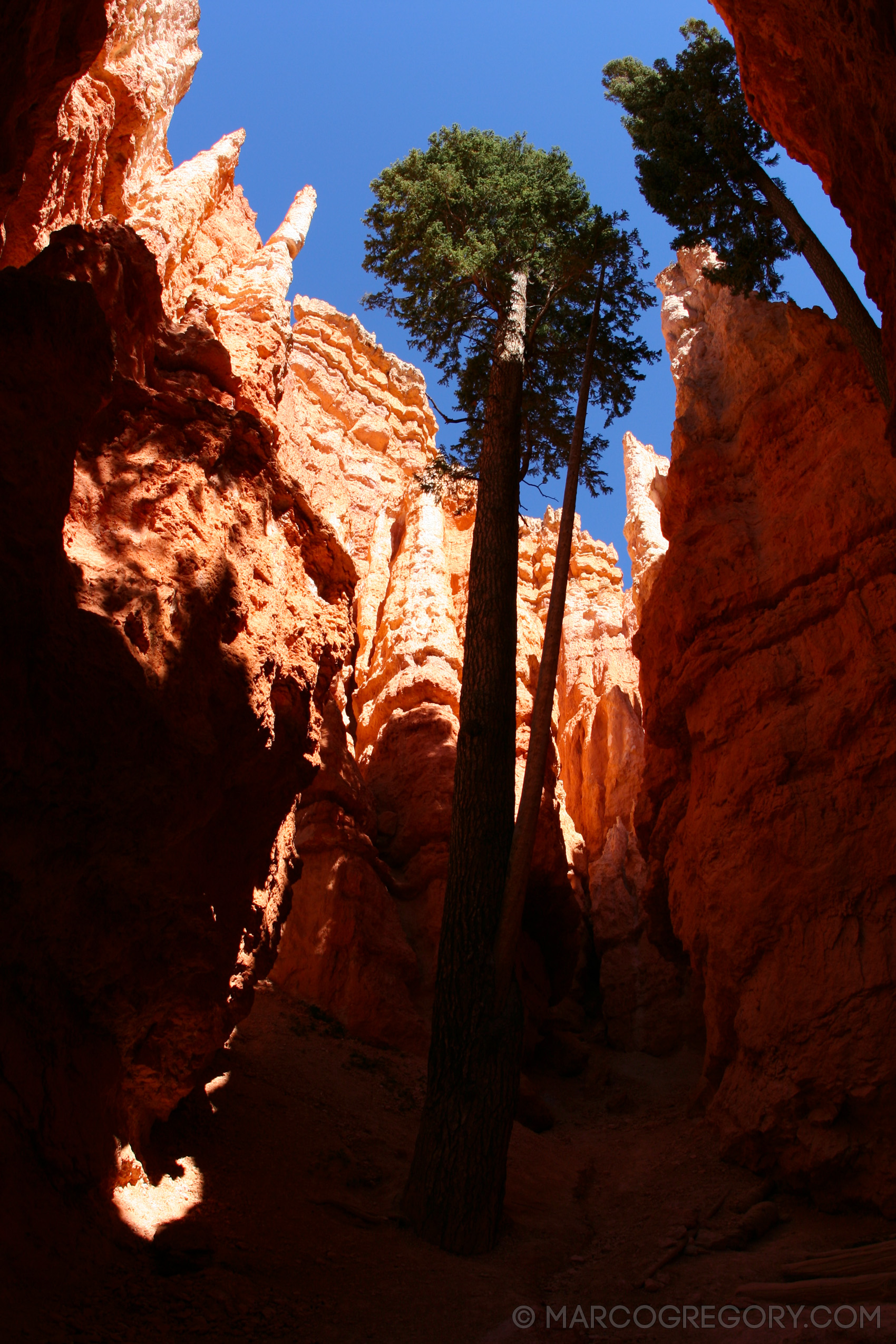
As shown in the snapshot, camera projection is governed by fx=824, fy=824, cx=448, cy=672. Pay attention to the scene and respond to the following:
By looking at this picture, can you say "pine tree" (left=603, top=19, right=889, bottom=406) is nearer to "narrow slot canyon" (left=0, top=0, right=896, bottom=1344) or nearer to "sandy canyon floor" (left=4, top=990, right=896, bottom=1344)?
"narrow slot canyon" (left=0, top=0, right=896, bottom=1344)

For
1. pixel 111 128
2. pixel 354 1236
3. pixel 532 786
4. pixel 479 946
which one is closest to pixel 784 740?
pixel 532 786

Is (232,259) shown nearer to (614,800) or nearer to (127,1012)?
(614,800)

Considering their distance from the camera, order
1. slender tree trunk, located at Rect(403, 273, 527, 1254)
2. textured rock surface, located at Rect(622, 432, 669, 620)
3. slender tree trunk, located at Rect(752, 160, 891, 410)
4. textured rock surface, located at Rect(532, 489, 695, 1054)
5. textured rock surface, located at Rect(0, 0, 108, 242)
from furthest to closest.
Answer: textured rock surface, located at Rect(622, 432, 669, 620), textured rock surface, located at Rect(532, 489, 695, 1054), slender tree trunk, located at Rect(752, 160, 891, 410), slender tree trunk, located at Rect(403, 273, 527, 1254), textured rock surface, located at Rect(0, 0, 108, 242)

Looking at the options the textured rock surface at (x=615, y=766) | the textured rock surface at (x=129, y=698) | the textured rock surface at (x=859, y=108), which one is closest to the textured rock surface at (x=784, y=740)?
the textured rock surface at (x=615, y=766)

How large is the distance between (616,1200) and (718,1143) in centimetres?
121

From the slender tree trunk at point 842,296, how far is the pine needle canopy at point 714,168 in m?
0.81

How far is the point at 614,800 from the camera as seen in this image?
2228 cm

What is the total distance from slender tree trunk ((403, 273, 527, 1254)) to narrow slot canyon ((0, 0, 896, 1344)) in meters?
0.40

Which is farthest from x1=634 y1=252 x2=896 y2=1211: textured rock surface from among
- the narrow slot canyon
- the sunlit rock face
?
the sunlit rock face

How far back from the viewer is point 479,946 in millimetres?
7219

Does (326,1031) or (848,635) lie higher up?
(848,635)

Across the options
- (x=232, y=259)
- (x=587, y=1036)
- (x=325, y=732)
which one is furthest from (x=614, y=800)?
(x=232, y=259)

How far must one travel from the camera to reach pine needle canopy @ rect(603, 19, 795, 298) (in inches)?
466

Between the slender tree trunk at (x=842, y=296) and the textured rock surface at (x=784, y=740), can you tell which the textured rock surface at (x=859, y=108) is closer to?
the slender tree trunk at (x=842, y=296)
